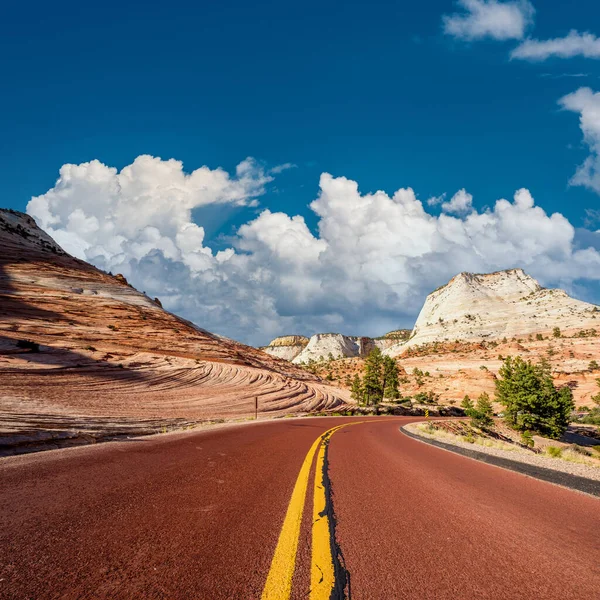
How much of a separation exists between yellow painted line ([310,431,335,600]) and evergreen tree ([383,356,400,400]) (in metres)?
63.2

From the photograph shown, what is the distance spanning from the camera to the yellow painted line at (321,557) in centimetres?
265

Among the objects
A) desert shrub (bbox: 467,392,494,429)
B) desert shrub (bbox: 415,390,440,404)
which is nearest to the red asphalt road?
desert shrub (bbox: 467,392,494,429)

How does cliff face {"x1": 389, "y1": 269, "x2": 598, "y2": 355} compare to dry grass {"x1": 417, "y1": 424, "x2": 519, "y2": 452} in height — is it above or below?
above

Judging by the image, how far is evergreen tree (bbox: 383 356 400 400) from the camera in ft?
213

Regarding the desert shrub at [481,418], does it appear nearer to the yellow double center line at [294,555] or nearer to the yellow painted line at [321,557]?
the yellow double center line at [294,555]

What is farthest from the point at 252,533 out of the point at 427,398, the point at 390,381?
the point at 427,398

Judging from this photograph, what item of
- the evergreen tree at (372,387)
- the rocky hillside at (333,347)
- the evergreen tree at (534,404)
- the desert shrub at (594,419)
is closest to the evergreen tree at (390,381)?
the evergreen tree at (372,387)

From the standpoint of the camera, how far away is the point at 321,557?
3211 millimetres

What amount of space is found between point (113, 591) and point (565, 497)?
269 inches

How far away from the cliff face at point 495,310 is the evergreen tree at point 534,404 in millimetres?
52134

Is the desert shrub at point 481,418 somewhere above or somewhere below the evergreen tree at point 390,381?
below

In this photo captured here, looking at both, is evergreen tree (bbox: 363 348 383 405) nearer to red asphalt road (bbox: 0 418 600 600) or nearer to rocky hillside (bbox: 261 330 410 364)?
red asphalt road (bbox: 0 418 600 600)

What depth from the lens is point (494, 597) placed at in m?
2.77

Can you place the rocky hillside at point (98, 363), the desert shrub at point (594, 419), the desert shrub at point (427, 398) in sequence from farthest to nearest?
1. the desert shrub at point (427, 398)
2. the desert shrub at point (594, 419)
3. the rocky hillside at point (98, 363)
